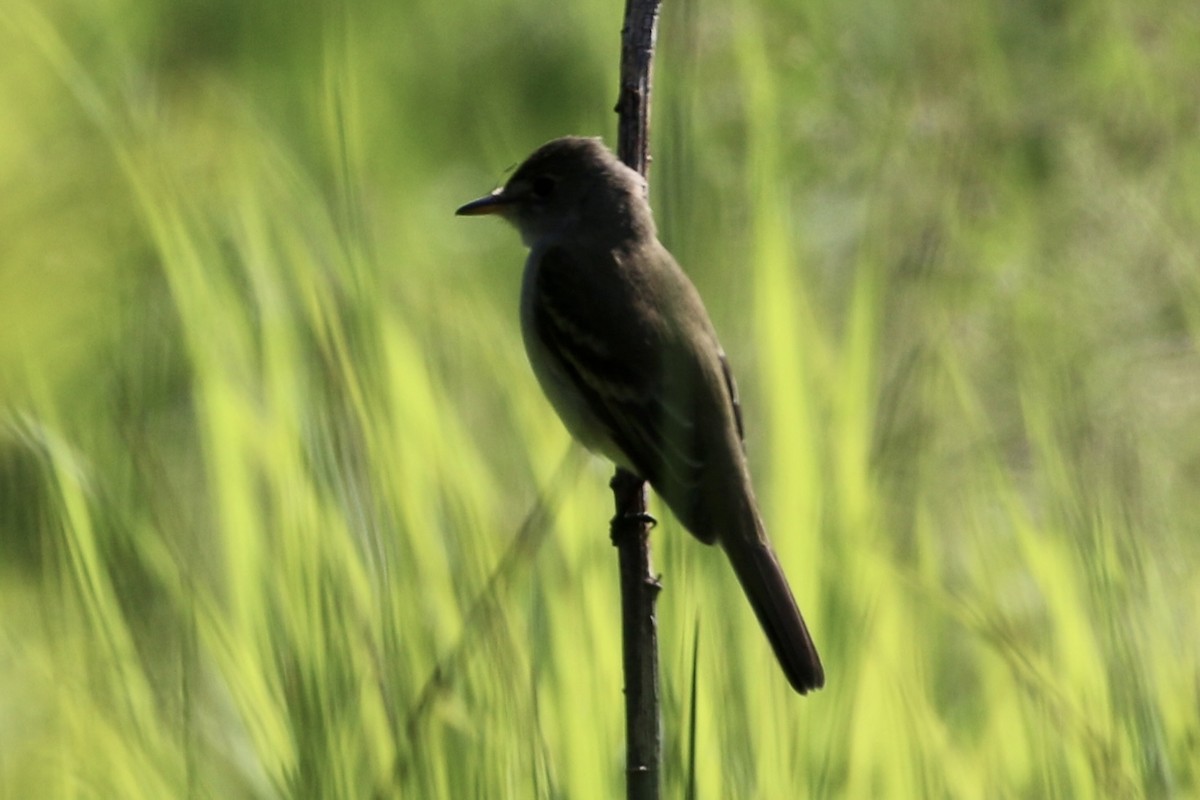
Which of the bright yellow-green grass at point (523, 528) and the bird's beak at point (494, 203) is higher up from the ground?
the bird's beak at point (494, 203)

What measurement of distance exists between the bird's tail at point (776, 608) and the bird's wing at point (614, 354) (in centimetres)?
15

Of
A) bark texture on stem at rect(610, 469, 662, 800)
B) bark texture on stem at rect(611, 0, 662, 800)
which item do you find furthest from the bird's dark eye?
bark texture on stem at rect(610, 469, 662, 800)

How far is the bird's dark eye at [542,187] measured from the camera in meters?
3.74

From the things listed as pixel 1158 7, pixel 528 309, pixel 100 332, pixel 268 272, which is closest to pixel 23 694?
pixel 100 332

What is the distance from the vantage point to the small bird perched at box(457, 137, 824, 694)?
269 cm

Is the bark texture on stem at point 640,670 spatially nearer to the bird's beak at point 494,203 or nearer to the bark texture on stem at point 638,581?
the bark texture on stem at point 638,581

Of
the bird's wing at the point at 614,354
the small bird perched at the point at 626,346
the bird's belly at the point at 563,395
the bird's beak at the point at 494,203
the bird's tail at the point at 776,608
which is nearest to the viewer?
the bird's tail at the point at 776,608

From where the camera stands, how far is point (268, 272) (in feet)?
8.51

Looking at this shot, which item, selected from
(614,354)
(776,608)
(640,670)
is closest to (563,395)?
(614,354)

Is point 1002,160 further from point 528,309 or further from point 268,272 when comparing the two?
point 268,272

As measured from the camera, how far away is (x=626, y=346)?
3.24 m

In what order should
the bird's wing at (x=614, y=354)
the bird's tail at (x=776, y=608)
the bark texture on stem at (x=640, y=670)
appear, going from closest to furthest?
the bark texture on stem at (x=640, y=670)
the bird's tail at (x=776, y=608)
the bird's wing at (x=614, y=354)

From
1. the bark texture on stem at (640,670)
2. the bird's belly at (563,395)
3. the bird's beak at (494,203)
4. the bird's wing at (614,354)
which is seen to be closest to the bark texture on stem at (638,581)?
the bark texture on stem at (640,670)

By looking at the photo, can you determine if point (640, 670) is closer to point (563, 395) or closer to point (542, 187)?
point (563, 395)
